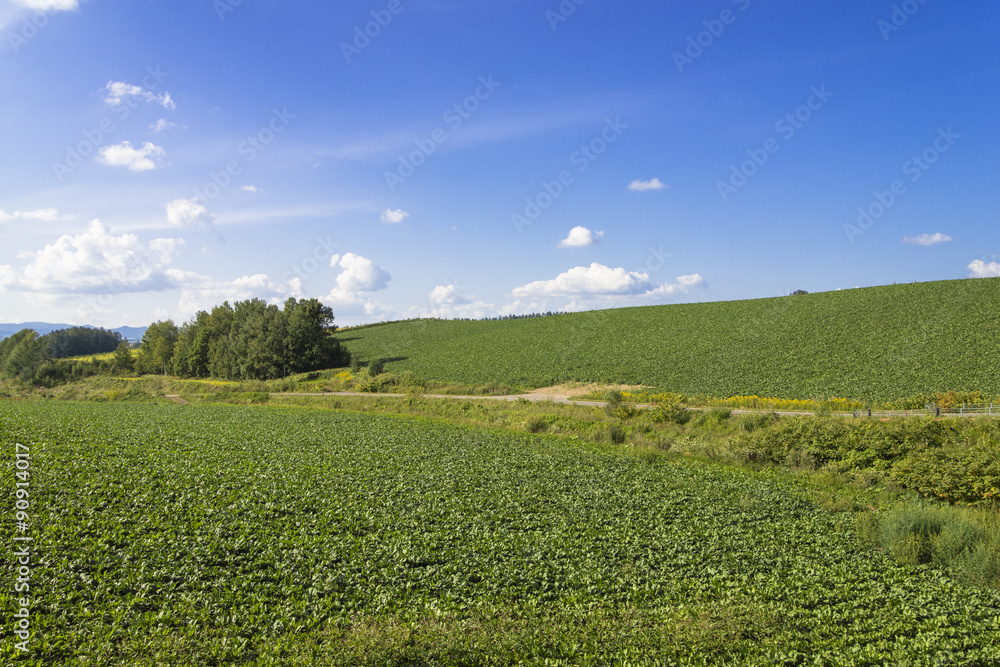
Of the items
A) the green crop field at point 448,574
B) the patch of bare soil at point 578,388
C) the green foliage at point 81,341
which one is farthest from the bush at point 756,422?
the green foliage at point 81,341

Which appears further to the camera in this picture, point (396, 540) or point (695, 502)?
point (695, 502)

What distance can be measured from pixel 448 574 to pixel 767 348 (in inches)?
2305

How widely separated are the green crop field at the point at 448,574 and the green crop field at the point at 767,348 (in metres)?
33.4

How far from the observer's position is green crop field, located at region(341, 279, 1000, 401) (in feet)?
147

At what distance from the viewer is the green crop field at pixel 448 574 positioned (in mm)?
8539

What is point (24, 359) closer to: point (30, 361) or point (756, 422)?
point (30, 361)

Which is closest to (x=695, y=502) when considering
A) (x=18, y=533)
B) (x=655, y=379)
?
(x=18, y=533)

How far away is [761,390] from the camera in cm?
4494

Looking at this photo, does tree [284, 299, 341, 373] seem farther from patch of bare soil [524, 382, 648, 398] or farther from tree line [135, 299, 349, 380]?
patch of bare soil [524, 382, 648, 398]

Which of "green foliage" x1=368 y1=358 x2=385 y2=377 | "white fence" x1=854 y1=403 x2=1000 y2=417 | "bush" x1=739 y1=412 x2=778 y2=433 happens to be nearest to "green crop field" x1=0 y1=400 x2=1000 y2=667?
"bush" x1=739 y1=412 x2=778 y2=433

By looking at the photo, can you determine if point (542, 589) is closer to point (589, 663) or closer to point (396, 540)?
point (589, 663)

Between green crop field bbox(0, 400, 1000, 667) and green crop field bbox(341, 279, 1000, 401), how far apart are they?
3342 centimetres

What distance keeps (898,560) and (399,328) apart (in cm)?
10443

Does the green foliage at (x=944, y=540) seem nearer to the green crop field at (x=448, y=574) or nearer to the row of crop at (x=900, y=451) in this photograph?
the green crop field at (x=448, y=574)
